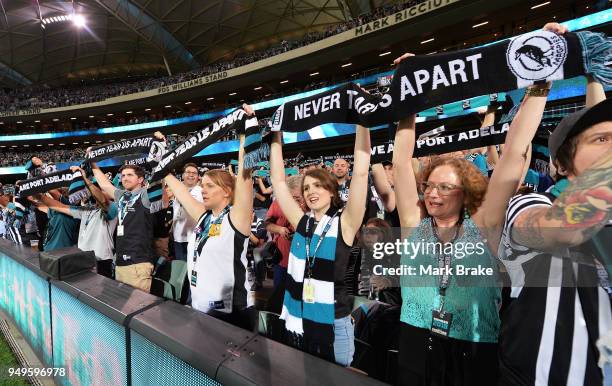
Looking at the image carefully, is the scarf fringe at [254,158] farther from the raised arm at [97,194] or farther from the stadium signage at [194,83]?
the stadium signage at [194,83]

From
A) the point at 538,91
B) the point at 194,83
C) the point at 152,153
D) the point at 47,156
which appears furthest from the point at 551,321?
the point at 47,156

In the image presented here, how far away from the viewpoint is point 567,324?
878 mm

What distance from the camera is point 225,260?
2123 mm

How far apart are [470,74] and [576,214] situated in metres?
0.96

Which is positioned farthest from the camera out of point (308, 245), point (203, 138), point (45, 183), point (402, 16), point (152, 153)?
point (402, 16)

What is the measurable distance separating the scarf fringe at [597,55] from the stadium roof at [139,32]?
28.7 m

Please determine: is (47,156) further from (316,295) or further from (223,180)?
(316,295)

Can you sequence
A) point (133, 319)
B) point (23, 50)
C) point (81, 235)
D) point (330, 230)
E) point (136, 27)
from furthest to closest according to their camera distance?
point (23, 50), point (136, 27), point (81, 235), point (330, 230), point (133, 319)

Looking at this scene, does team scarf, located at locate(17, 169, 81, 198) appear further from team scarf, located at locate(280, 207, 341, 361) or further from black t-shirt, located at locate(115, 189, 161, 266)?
team scarf, located at locate(280, 207, 341, 361)

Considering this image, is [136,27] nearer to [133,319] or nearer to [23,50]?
[23,50]

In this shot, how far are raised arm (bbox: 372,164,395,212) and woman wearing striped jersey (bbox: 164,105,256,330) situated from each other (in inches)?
37.0

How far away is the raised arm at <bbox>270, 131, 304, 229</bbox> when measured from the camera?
7.13ft

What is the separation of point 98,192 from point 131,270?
1.04 meters

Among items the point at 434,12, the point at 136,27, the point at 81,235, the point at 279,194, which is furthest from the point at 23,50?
the point at 279,194
